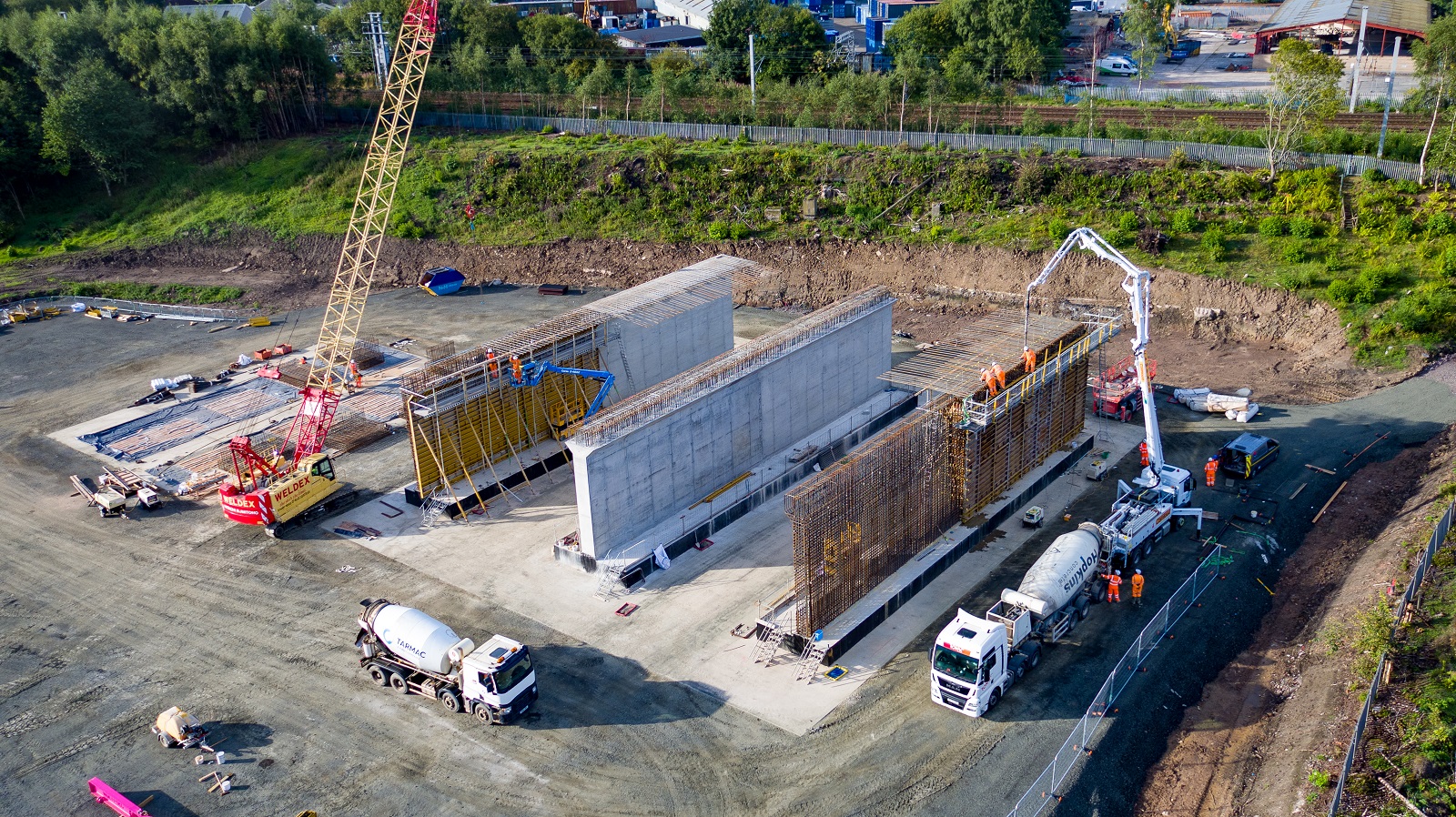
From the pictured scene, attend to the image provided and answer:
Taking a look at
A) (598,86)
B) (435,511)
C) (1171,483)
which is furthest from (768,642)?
(598,86)

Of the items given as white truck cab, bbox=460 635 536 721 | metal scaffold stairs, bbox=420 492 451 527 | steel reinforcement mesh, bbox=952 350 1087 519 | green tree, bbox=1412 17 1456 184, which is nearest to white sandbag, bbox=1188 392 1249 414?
steel reinforcement mesh, bbox=952 350 1087 519

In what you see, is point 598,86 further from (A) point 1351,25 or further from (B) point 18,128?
(A) point 1351,25

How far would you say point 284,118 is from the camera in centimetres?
8494

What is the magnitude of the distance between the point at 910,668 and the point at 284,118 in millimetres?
76369

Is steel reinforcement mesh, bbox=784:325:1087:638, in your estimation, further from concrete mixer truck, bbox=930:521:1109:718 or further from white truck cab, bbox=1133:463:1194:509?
white truck cab, bbox=1133:463:1194:509

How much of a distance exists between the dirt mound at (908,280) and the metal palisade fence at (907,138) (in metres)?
10.1

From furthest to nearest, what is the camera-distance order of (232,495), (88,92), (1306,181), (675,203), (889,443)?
(88,92), (675,203), (1306,181), (232,495), (889,443)

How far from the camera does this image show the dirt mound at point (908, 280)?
159 feet

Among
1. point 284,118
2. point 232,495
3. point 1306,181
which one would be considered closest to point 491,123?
point 284,118

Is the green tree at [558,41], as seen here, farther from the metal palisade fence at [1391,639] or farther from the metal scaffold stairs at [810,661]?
the metal palisade fence at [1391,639]

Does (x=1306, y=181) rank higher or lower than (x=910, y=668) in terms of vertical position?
higher

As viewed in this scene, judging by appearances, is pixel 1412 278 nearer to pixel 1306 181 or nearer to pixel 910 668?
pixel 1306 181

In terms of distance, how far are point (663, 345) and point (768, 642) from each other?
1884 cm

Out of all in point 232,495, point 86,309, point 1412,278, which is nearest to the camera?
point 232,495
